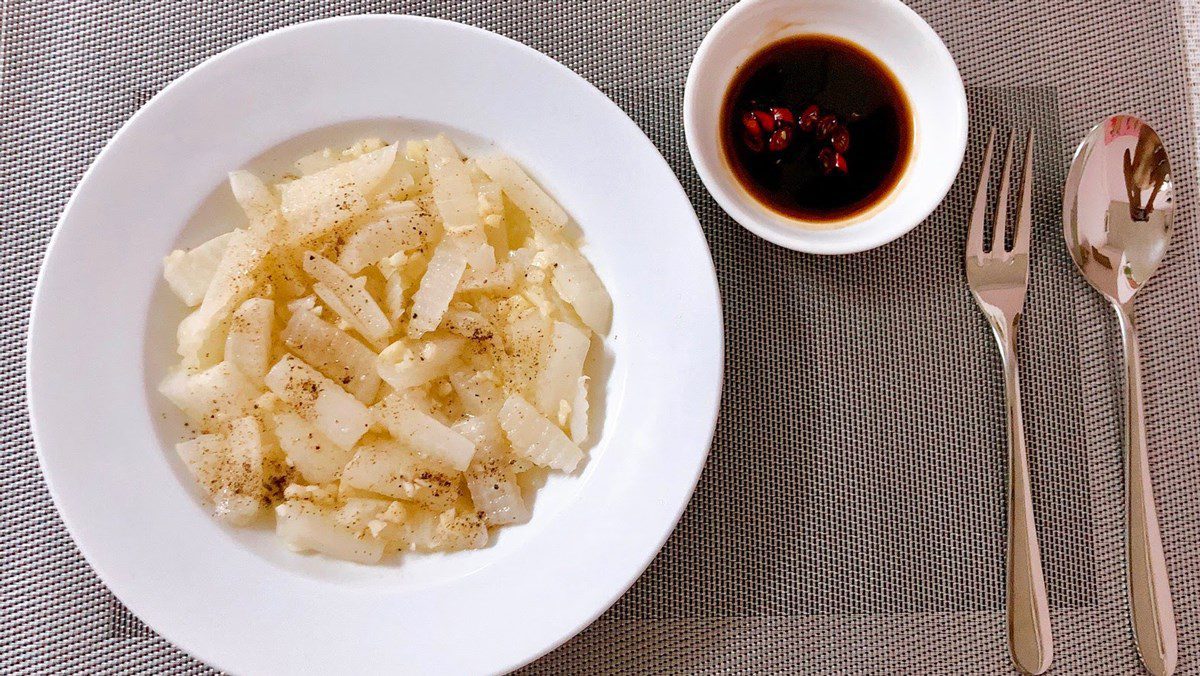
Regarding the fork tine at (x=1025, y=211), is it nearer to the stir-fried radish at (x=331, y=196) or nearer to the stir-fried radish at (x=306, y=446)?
the stir-fried radish at (x=331, y=196)

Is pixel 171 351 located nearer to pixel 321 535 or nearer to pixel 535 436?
pixel 321 535

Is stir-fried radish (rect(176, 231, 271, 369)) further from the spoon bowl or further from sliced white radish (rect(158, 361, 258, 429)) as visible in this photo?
the spoon bowl

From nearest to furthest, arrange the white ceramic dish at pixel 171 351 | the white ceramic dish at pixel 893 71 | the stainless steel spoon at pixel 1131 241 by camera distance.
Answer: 1. the white ceramic dish at pixel 171 351
2. the white ceramic dish at pixel 893 71
3. the stainless steel spoon at pixel 1131 241

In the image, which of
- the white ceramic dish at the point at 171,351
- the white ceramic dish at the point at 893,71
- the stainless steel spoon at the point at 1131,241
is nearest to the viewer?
the white ceramic dish at the point at 171,351

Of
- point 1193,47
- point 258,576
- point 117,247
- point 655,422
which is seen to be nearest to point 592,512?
point 655,422

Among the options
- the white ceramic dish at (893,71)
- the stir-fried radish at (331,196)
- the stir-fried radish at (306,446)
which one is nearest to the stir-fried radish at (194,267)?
the stir-fried radish at (331,196)

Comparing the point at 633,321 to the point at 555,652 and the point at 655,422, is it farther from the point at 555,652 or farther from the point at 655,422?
the point at 555,652

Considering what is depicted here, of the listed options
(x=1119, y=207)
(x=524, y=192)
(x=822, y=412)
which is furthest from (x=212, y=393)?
(x=1119, y=207)
